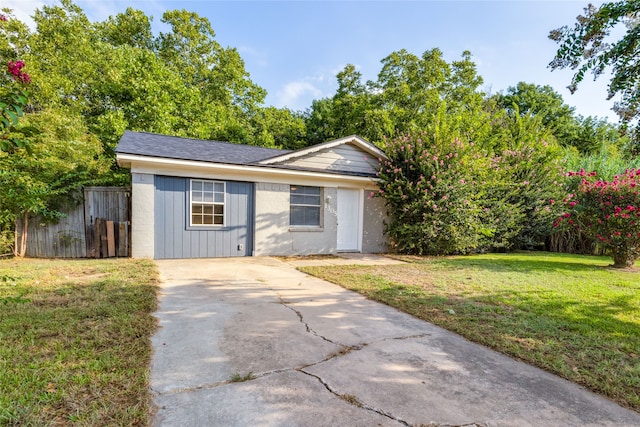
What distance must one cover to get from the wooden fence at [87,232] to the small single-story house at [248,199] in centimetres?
102

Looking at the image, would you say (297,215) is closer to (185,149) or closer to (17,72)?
(185,149)

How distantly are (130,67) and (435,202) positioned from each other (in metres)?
15.2

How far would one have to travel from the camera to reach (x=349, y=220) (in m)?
10.5

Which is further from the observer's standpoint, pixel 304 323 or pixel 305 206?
pixel 305 206

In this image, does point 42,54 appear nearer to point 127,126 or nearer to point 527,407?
point 127,126

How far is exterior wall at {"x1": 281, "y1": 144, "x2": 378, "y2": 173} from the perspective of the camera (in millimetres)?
9742

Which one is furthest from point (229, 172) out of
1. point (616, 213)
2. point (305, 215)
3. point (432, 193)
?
point (616, 213)

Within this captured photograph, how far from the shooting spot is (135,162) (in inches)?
291

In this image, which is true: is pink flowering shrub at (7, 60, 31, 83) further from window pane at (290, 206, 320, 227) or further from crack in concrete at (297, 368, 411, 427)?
window pane at (290, 206, 320, 227)

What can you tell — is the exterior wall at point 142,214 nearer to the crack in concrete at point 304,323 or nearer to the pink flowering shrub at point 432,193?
the crack in concrete at point 304,323

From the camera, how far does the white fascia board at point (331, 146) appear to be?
29.9 ft

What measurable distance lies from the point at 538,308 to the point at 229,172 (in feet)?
23.4

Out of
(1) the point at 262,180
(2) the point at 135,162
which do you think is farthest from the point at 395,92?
(2) the point at 135,162

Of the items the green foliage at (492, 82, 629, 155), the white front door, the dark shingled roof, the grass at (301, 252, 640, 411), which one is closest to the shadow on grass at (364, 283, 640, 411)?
the grass at (301, 252, 640, 411)
